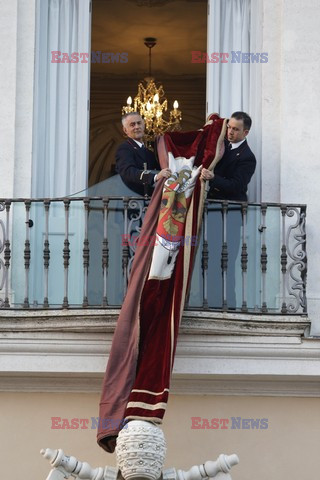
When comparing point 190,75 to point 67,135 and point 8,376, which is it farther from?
point 8,376

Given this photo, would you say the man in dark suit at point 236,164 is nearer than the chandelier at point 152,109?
Yes

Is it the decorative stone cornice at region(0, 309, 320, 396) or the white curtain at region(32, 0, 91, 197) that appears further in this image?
the white curtain at region(32, 0, 91, 197)

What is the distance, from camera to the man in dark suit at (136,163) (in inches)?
520

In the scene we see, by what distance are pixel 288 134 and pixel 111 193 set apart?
1.51 m

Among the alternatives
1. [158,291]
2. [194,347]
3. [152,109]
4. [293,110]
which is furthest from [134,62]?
[158,291]

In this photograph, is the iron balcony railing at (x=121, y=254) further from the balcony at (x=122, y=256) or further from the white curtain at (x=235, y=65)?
the white curtain at (x=235, y=65)

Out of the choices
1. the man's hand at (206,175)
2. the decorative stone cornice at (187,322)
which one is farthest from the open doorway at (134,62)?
the decorative stone cornice at (187,322)

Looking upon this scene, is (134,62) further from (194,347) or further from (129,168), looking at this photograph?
(194,347)

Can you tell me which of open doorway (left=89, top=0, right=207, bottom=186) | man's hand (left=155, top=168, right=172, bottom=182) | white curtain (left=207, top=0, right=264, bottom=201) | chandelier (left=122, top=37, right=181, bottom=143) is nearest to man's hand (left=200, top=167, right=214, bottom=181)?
man's hand (left=155, top=168, right=172, bottom=182)

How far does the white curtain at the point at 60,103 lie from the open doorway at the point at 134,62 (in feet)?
10.8

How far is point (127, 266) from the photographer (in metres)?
13.2

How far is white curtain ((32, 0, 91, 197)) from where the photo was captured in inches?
556

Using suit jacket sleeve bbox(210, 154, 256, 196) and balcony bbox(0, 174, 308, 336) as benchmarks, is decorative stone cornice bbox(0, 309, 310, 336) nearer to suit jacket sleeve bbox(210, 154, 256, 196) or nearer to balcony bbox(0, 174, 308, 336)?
balcony bbox(0, 174, 308, 336)

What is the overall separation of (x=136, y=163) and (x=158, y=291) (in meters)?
1.16
